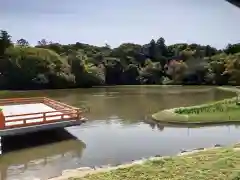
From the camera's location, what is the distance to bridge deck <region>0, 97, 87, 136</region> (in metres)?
12.6

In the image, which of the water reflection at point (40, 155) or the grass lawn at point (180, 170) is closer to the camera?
the grass lawn at point (180, 170)

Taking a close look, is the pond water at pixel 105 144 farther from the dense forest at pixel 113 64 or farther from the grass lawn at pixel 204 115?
the dense forest at pixel 113 64

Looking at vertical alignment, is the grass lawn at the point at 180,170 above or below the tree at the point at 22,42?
below

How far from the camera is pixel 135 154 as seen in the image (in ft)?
41.0

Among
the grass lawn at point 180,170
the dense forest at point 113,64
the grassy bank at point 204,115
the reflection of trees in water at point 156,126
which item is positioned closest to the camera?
the grass lawn at point 180,170

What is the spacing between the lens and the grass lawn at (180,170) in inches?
267

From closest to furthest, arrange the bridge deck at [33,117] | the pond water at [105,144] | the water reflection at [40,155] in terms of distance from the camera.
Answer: the water reflection at [40,155] < the pond water at [105,144] < the bridge deck at [33,117]

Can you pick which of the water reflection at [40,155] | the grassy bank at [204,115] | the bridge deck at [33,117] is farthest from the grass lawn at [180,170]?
the grassy bank at [204,115]

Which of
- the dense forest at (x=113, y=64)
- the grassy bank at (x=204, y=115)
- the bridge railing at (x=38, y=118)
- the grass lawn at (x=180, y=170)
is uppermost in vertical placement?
the dense forest at (x=113, y=64)

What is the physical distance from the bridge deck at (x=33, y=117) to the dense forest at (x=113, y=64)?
19.8m

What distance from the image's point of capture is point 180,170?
7578mm

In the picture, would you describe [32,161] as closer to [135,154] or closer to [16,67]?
[135,154]

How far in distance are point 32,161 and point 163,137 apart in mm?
5617

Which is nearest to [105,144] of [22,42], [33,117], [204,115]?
[33,117]
